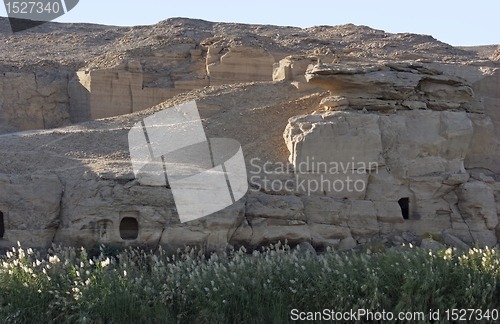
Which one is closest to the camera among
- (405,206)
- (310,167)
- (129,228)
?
(129,228)

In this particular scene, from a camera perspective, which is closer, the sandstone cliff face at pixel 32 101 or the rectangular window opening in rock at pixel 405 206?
the rectangular window opening in rock at pixel 405 206

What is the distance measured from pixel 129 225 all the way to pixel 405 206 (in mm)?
5371

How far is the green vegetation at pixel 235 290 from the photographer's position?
580cm

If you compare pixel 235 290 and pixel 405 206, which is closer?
pixel 235 290

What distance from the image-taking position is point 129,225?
827 cm

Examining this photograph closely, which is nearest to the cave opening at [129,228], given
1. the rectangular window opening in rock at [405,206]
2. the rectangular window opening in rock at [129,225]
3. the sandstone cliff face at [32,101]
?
the rectangular window opening in rock at [129,225]

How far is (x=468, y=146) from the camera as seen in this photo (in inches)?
415

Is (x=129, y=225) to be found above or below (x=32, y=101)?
below

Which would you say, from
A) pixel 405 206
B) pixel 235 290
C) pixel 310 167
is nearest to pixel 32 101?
pixel 310 167

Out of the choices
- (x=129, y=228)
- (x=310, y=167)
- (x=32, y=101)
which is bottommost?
(x=129, y=228)

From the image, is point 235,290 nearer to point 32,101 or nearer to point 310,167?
point 310,167

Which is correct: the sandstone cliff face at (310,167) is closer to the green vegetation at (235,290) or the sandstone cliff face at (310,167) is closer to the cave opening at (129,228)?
the cave opening at (129,228)

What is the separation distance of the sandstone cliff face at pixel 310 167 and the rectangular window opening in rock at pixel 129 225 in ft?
0.06

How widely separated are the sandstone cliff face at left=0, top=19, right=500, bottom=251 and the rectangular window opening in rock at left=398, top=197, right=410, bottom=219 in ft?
0.09
